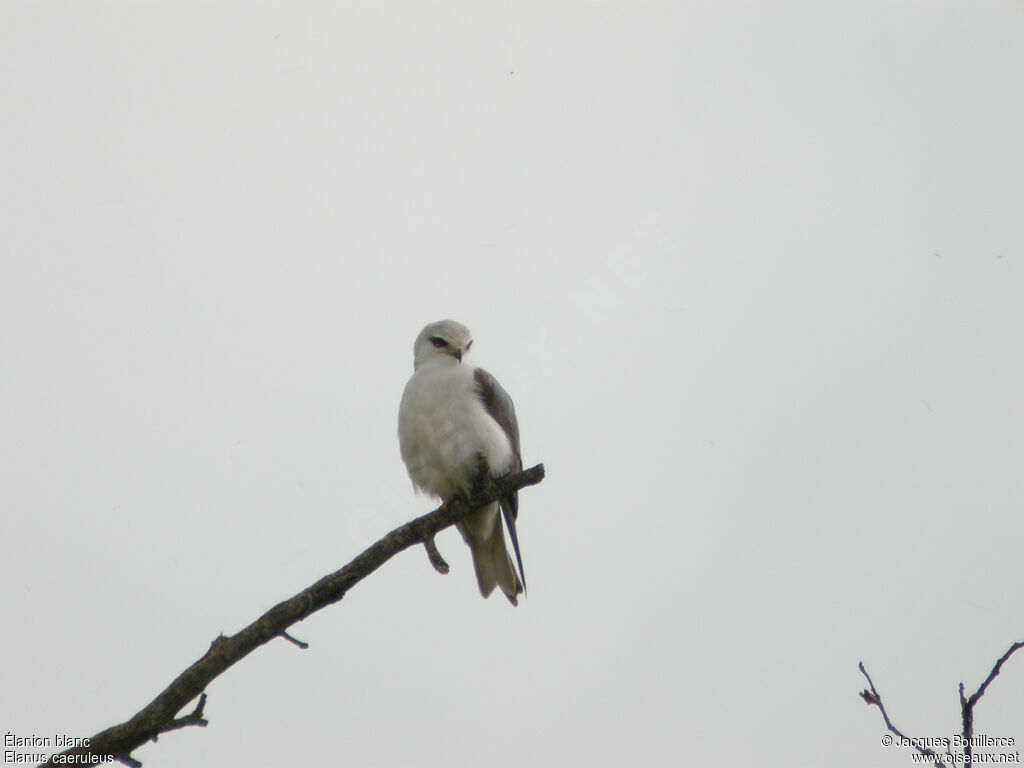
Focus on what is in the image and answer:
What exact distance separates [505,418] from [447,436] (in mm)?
583

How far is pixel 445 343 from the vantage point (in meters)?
7.24

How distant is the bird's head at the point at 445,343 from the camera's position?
7160 millimetres

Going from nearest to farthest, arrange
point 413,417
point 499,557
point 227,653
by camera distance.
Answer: point 227,653, point 413,417, point 499,557

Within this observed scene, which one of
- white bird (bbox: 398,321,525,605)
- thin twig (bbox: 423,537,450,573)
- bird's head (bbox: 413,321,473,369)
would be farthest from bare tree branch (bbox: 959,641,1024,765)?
bird's head (bbox: 413,321,473,369)

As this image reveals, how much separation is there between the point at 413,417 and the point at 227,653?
2.99 m

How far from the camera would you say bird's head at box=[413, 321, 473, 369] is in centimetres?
716

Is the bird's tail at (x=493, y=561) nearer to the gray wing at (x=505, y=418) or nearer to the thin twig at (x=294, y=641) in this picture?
the gray wing at (x=505, y=418)

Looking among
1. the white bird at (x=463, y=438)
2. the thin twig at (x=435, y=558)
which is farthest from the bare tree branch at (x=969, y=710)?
the white bird at (x=463, y=438)

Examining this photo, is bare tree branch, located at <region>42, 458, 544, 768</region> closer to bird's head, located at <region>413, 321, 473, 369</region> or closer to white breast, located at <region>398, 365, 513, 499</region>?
white breast, located at <region>398, 365, 513, 499</region>

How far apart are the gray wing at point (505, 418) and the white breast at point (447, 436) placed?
4.2 inches

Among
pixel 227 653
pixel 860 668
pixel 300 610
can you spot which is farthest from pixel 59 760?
pixel 860 668

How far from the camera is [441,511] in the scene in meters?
4.51

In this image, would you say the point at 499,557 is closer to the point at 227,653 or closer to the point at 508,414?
the point at 508,414

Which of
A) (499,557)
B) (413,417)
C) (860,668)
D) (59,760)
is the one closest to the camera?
(59,760)
